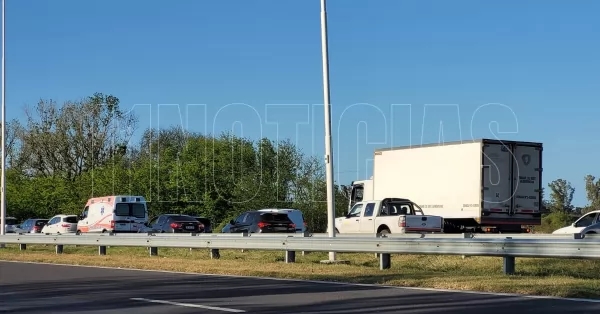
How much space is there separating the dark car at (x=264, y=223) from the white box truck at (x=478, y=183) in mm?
5185

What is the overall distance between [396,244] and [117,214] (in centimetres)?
2378

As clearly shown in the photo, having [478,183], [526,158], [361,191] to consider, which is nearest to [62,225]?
[361,191]

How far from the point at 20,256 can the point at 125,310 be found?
1695 cm

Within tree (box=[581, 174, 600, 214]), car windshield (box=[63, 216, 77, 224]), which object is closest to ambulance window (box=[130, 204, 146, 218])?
car windshield (box=[63, 216, 77, 224])

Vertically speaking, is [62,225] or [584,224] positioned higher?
[584,224]

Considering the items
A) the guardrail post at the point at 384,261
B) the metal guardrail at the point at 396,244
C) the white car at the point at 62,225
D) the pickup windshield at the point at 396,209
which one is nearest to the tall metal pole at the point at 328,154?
the metal guardrail at the point at 396,244

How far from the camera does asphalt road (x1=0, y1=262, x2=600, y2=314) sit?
35.2 ft

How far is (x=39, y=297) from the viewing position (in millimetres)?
12742

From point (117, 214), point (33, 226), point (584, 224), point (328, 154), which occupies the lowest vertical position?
point (33, 226)

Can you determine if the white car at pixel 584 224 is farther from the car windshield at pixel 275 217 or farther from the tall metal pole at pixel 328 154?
the tall metal pole at pixel 328 154

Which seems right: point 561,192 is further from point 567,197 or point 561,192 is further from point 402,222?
point 402,222

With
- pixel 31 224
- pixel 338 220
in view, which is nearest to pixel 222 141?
pixel 31 224

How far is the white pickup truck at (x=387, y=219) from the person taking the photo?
90.8ft

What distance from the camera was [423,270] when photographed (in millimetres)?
18766
